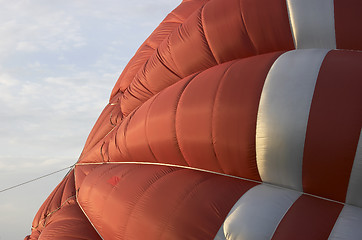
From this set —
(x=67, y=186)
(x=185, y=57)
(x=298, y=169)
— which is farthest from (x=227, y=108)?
(x=67, y=186)

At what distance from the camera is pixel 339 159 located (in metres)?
4.52

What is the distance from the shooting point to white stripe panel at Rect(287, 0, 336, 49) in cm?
525

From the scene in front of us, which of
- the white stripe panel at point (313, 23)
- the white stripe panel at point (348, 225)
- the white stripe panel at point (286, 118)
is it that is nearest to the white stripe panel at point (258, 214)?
the white stripe panel at point (286, 118)

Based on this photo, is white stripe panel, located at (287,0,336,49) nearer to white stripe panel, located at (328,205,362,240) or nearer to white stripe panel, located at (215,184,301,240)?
white stripe panel, located at (215,184,301,240)

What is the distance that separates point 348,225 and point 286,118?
109 centimetres

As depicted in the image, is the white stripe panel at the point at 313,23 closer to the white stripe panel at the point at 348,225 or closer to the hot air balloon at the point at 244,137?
the hot air balloon at the point at 244,137

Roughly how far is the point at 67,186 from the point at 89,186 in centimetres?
95

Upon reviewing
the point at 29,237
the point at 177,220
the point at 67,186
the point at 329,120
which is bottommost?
the point at 29,237

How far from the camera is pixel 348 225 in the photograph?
4375 mm

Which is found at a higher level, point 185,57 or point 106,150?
point 185,57

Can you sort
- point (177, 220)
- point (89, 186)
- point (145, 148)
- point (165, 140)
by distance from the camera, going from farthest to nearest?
point (89, 186) < point (145, 148) < point (165, 140) < point (177, 220)

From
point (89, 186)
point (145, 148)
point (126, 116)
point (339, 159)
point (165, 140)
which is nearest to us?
point (339, 159)

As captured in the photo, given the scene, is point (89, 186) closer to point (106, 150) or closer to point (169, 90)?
point (106, 150)

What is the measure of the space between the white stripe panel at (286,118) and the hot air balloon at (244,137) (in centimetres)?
1
